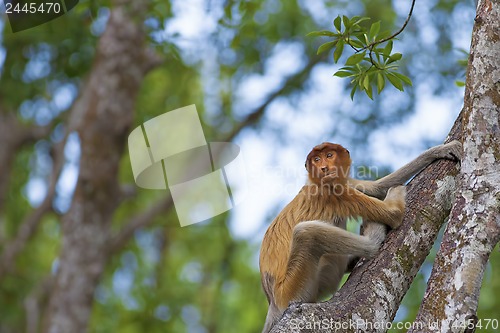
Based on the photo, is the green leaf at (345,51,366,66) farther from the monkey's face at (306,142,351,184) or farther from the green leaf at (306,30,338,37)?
the monkey's face at (306,142,351,184)

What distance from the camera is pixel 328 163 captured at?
446 centimetres

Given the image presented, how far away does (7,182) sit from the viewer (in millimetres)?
10594

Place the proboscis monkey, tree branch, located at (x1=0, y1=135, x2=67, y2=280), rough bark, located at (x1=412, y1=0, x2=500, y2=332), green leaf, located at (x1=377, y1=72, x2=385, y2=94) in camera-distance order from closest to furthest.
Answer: rough bark, located at (x1=412, y1=0, x2=500, y2=332) → green leaf, located at (x1=377, y1=72, x2=385, y2=94) → the proboscis monkey → tree branch, located at (x1=0, y1=135, x2=67, y2=280)

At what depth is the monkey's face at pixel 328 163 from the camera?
4.41m

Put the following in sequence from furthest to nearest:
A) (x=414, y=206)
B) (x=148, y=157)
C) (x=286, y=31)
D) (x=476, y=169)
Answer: (x=286, y=31), (x=148, y=157), (x=414, y=206), (x=476, y=169)

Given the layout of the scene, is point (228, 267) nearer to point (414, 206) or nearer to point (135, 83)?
point (135, 83)

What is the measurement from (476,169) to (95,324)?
36.7 ft

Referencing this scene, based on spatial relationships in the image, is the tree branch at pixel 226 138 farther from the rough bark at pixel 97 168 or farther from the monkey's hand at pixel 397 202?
the monkey's hand at pixel 397 202

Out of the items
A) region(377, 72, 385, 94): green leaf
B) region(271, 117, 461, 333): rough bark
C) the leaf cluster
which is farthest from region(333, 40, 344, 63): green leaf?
region(271, 117, 461, 333): rough bark

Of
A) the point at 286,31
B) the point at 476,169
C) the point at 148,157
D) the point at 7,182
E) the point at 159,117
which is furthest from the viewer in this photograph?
the point at 159,117

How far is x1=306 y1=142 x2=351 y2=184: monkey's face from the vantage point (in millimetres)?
4414

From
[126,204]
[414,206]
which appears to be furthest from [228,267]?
[414,206]

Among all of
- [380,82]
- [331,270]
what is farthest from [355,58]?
[331,270]

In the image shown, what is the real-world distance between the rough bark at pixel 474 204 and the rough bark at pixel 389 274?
0.37 m
